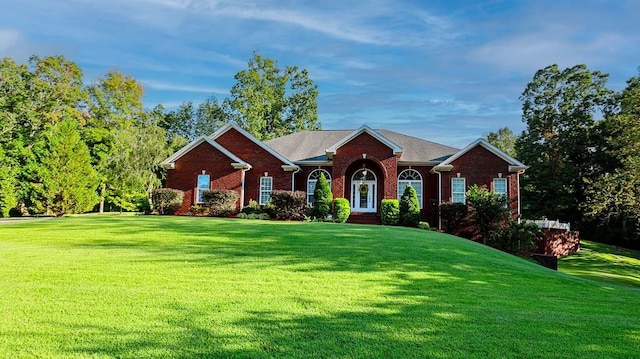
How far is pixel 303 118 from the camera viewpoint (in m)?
46.6

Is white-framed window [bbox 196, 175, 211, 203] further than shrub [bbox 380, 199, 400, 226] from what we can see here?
Yes

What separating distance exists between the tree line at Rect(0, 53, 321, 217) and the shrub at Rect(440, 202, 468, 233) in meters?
17.8

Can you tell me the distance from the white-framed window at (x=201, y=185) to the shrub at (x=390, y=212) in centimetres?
1092

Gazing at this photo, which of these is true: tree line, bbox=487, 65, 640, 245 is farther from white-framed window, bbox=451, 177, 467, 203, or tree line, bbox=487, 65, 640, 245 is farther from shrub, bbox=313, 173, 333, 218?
shrub, bbox=313, 173, 333, 218

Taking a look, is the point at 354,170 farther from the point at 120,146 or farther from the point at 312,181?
the point at 120,146

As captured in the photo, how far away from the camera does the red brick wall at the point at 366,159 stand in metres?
23.8

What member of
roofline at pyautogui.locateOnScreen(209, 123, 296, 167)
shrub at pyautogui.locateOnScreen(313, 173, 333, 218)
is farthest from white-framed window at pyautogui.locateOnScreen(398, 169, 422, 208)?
roofline at pyautogui.locateOnScreen(209, 123, 296, 167)

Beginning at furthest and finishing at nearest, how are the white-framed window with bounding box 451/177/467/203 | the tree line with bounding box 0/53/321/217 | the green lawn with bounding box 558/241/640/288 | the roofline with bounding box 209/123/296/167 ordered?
the tree line with bounding box 0/53/321/217, the roofline with bounding box 209/123/296/167, the white-framed window with bounding box 451/177/467/203, the green lawn with bounding box 558/241/640/288

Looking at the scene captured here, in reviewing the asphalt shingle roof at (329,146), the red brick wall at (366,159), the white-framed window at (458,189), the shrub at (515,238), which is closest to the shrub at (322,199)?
the red brick wall at (366,159)

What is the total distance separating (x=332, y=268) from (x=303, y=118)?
40049 mm

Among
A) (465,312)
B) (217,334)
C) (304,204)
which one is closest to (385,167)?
(304,204)

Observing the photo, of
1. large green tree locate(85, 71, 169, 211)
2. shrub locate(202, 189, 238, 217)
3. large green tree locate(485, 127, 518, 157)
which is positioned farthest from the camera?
large green tree locate(485, 127, 518, 157)

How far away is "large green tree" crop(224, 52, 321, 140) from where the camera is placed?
44812mm

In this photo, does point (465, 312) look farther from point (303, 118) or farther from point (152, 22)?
point (303, 118)
